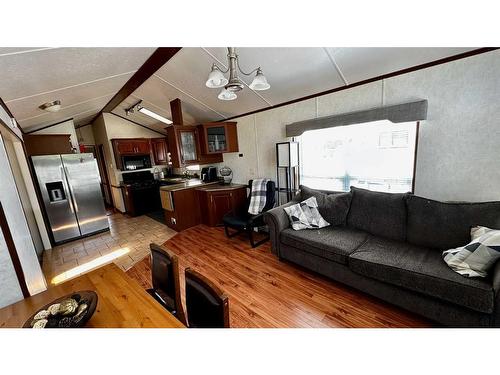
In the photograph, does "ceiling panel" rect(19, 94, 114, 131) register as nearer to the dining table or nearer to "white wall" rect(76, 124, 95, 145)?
"white wall" rect(76, 124, 95, 145)

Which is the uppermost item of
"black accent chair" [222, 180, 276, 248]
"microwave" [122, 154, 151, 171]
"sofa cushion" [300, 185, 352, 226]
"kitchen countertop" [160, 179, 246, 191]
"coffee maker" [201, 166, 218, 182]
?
"microwave" [122, 154, 151, 171]

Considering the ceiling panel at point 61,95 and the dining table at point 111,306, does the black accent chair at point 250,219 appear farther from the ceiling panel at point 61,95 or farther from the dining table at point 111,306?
the ceiling panel at point 61,95

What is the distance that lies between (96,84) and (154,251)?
2685mm

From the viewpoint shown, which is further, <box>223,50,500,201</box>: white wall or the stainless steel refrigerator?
the stainless steel refrigerator

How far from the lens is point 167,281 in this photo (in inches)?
45.1

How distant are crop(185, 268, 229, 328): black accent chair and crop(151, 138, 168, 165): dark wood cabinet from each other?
17.5 ft

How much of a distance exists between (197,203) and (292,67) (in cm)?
294

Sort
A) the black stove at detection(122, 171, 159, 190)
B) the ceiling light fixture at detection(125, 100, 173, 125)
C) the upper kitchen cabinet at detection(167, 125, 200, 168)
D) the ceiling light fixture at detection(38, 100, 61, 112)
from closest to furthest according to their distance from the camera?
the ceiling light fixture at detection(38, 100, 61, 112), the upper kitchen cabinet at detection(167, 125, 200, 168), the ceiling light fixture at detection(125, 100, 173, 125), the black stove at detection(122, 171, 159, 190)

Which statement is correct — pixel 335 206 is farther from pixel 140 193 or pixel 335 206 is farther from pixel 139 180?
pixel 139 180

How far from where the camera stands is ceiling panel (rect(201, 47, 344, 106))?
1923 millimetres

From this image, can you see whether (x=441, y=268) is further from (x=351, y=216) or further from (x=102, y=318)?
(x=102, y=318)

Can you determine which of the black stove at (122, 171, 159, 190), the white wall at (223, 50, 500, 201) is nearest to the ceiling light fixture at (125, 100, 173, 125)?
the black stove at (122, 171, 159, 190)

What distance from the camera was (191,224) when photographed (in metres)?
3.82
